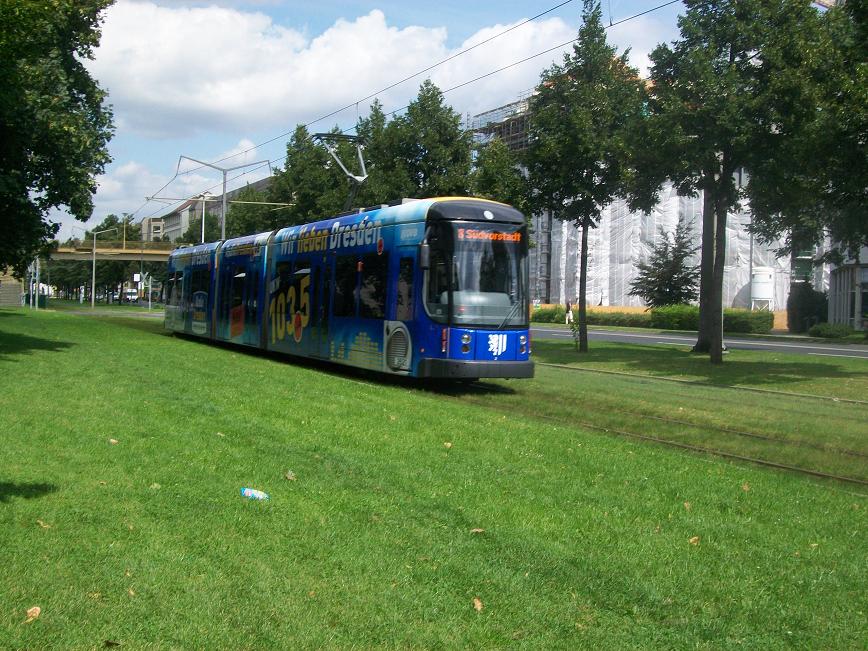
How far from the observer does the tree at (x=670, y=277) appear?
58844 mm

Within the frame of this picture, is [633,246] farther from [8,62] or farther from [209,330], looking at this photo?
[8,62]

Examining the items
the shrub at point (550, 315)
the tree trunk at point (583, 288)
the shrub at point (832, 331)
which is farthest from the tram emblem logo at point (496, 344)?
the shrub at point (550, 315)

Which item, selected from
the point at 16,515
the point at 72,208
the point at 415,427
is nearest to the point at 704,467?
the point at 415,427

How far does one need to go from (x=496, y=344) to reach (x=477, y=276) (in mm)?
1188

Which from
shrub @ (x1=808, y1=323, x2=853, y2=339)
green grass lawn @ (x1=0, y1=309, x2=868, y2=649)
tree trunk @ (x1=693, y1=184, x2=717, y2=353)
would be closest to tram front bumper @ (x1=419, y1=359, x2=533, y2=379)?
green grass lawn @ (x1=0, y1=309, x2=868, y2=649)

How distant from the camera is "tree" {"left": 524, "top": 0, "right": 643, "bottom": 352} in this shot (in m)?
25.8

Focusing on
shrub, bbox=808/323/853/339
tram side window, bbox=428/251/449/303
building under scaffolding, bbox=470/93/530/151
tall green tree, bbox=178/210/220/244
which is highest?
building under scaffolding, bbox=470/93/530/151

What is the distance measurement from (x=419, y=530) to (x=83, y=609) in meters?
2.27

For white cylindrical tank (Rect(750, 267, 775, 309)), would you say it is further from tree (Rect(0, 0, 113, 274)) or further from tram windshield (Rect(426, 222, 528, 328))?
tram windshield (Rect(426, 222, 528, 328))

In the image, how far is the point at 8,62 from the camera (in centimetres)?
1603

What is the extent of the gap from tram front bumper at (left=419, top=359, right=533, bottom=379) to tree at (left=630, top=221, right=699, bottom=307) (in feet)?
149

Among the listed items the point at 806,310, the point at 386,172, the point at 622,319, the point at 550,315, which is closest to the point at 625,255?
Result: the point at 550,315

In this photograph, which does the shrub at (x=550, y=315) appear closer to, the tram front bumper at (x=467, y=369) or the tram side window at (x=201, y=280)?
the tram side window at (x=201, y=280)

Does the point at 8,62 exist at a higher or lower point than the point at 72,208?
higher
